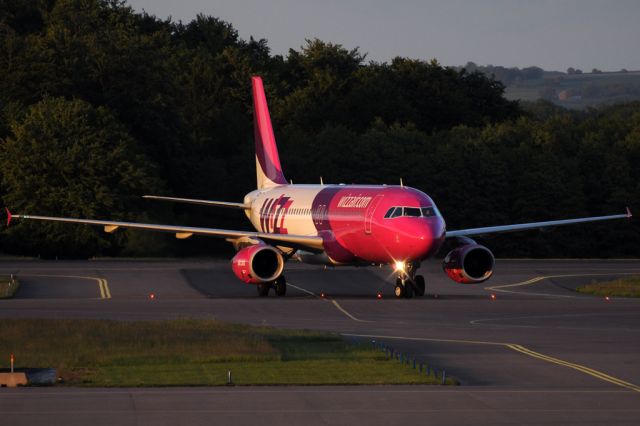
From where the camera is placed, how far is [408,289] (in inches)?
1890

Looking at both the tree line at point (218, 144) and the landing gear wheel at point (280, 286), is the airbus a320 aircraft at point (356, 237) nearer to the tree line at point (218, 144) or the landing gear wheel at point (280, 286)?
the landing gear wheel at point (280, 286)

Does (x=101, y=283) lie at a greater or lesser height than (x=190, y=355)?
lesser

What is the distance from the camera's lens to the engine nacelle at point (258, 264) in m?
47.9

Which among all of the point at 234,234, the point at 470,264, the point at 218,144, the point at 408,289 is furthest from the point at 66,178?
the point at 408,289

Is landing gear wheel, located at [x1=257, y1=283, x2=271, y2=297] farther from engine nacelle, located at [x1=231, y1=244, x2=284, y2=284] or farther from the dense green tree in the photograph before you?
the dense green tree

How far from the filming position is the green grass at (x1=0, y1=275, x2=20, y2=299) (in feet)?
157

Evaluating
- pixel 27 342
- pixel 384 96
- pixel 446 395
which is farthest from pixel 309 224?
pixel 384 96

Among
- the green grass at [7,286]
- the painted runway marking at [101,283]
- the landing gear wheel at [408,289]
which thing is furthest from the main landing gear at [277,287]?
the green grass at [7,286]

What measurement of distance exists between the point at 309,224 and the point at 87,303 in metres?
10.8

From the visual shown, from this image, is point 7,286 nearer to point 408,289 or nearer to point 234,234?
point 234,234

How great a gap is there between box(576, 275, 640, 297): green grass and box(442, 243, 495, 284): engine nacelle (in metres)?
5.52

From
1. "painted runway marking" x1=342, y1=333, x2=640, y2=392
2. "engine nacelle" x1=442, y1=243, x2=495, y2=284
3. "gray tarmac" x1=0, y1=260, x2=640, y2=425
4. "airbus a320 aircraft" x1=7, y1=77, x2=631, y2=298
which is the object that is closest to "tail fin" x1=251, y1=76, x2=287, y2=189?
"gray tarmac" x1=0, y1=260, x2=640, y2=425

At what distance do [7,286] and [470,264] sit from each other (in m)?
17.8

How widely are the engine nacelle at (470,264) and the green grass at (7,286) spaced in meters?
16.2
